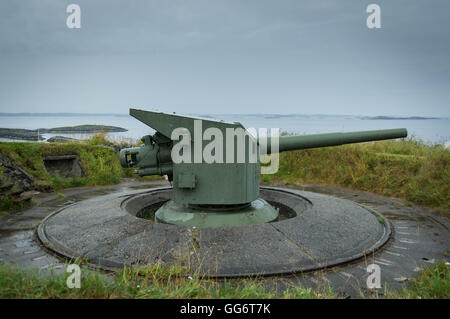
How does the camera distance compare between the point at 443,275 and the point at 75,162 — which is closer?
the point at 443,275

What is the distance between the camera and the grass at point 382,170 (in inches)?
364

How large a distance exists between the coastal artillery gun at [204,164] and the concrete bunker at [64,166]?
7.30 metres

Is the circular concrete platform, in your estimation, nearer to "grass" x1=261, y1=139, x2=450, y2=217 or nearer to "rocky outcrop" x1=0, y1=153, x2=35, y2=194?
"grass" x1=261, y1=139, x2=450, y2=217

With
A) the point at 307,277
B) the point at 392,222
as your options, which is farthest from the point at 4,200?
the point at 392,222

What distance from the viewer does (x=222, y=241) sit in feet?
17.5

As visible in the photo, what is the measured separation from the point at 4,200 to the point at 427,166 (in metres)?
11.2

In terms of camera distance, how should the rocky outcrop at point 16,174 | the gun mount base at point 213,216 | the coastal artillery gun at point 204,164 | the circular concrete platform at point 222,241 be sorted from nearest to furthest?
the circular concrete platform at point 222,241
the coastal artillery gun at point 204,164
the gun mount base at point 213,216
the rocky outcrop at point 16,174

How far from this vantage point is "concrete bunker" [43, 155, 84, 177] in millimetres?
12852

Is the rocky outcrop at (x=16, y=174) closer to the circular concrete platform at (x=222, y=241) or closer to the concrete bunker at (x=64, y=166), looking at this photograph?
Result: the concrete bunker at (x=64, y=166)

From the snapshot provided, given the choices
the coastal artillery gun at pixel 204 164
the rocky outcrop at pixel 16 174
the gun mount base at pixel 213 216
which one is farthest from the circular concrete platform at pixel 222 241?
the rocky outcrop at pixel 16 174

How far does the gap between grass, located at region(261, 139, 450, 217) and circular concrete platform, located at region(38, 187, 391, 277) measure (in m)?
3.20
